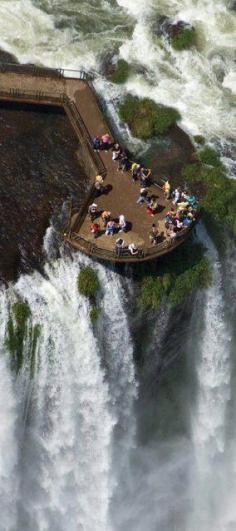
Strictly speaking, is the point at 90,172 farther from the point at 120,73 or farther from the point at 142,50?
the point at 142,50

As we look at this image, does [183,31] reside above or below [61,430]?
above

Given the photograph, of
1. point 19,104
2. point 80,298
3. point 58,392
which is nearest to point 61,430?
point 58,392

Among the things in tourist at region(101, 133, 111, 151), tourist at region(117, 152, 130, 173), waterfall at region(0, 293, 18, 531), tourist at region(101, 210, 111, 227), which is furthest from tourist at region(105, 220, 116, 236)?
tourist at region(101, 133, 111, 151)

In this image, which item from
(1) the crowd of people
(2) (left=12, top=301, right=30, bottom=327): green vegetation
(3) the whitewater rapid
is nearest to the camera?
(2) (left=12, top=301, right=30, bottom=327): green vegetation

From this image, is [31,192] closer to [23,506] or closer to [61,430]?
[61,430]

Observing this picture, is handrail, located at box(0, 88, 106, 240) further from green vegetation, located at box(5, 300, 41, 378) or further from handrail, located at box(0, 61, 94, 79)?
green vegetation, located at box(5, 300, 41, 378)

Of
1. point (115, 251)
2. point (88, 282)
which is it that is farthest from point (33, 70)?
point (88, 282)
